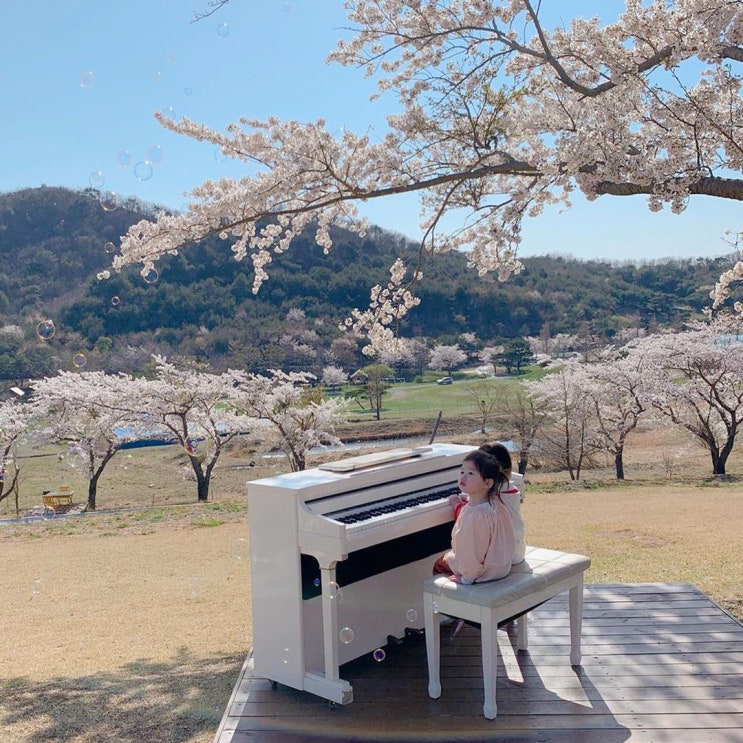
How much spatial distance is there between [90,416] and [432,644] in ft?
69.1

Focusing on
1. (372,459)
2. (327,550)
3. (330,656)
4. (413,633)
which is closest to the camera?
(327,550)

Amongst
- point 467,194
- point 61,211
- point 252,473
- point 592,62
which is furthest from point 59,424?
point 61,211

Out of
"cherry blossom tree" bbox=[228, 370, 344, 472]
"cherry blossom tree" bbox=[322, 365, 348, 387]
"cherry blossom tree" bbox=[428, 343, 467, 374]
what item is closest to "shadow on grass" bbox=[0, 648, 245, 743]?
"cherry blossom tree" bbox=[228, 370, 344, 472]

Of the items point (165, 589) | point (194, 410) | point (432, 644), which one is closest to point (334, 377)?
point (194, 410)

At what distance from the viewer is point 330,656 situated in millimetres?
3205

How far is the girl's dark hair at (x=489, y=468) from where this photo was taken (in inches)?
127

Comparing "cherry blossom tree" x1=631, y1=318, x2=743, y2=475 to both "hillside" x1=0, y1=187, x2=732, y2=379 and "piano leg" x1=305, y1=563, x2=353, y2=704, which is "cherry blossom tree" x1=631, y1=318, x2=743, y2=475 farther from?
"hillside" x1=0, y1=187, x2=732, y2=379

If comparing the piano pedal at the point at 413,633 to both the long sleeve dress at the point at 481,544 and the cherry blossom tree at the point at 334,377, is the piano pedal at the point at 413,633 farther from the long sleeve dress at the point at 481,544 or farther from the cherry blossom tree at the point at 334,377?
the cherry blossom tree at the point at 334,377

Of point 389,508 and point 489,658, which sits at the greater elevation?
point 389,508

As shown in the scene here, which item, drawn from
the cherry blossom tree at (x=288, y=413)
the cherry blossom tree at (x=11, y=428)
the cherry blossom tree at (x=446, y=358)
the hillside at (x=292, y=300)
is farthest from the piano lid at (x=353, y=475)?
the cherry blossom tree at (x=446, y=358)

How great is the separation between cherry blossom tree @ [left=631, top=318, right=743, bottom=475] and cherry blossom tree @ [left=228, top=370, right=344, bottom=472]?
10.0 meters

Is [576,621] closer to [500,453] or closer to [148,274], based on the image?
[500,453]

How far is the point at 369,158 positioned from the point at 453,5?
1.24 m

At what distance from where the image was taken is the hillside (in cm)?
4759
